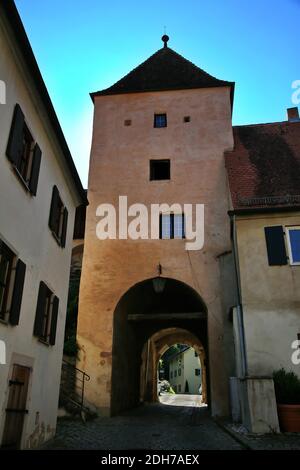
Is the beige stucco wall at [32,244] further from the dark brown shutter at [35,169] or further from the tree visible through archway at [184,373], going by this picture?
the tree visible through archway at [184,373]

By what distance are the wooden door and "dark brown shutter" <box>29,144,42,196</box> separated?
350 cm

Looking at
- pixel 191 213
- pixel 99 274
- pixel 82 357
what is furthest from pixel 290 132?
pixel 82 357

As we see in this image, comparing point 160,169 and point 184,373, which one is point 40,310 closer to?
point 160,169

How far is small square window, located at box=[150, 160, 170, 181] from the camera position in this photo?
59.4ft

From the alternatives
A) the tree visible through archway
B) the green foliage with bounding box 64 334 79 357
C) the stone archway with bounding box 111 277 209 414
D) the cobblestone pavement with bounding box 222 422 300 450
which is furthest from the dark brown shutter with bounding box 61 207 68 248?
the tree visible through archway

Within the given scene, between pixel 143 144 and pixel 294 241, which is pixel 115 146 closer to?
pixel 143 144

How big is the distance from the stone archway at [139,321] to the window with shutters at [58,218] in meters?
5.36

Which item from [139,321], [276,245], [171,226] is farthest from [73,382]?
[276,245]

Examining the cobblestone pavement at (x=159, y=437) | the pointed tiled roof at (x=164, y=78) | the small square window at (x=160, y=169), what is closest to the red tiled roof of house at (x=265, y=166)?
the small square window at (x=160, y=169)

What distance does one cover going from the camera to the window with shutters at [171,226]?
53.2 ft

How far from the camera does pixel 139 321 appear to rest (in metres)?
19.7

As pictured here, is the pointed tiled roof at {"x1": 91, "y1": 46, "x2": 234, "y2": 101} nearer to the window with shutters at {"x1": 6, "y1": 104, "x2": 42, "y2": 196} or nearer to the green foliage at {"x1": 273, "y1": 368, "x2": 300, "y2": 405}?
the window with shutters at {"x1": 6, "y1": 104, "x2": 42, "y2": 196}

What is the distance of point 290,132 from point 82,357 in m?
13.5

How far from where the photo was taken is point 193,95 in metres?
19.4
